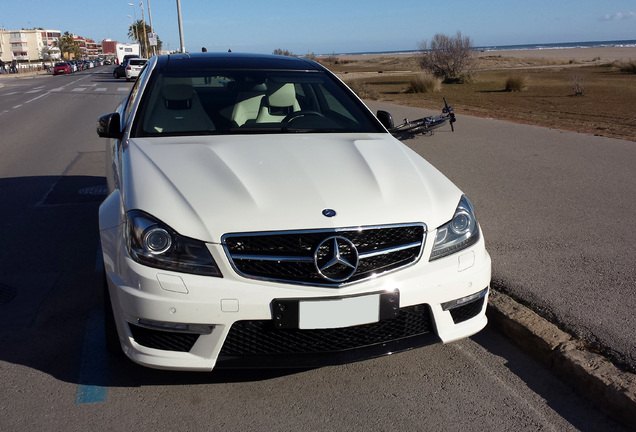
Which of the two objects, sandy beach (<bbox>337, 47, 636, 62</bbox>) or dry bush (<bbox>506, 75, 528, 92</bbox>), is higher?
dry bush (<bbox>506, 75, 528, 92</bbox>)

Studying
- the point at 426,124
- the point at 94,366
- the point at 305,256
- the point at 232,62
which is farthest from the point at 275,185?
the point at 426,124

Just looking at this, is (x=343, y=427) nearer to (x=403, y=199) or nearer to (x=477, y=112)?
(x=403, y=199)

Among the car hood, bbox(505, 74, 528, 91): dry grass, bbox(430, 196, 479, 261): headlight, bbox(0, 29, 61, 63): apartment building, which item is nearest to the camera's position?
the car hood

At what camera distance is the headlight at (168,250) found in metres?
2.77

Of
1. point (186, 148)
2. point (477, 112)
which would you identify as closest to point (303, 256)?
point (186, 148)

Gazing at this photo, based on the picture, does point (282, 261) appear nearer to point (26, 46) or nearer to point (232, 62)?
point (232, 62)

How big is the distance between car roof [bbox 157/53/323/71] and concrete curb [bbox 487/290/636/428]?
2.43 m

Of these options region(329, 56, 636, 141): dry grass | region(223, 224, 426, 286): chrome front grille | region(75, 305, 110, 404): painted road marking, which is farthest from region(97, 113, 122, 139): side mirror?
region(329, 56, 636, 141): dry grass

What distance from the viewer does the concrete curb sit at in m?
2.93

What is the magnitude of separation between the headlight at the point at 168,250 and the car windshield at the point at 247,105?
1.34m

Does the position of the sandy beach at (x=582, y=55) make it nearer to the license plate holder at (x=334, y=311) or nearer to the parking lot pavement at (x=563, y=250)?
the parking lot pavement at (x=563, y=250)

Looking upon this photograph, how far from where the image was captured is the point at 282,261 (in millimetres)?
2793

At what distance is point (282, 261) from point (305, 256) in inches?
4.2

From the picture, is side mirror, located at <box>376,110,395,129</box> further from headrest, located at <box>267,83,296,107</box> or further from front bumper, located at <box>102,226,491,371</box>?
front bumper, located at <box>102,226,491,371</box>
